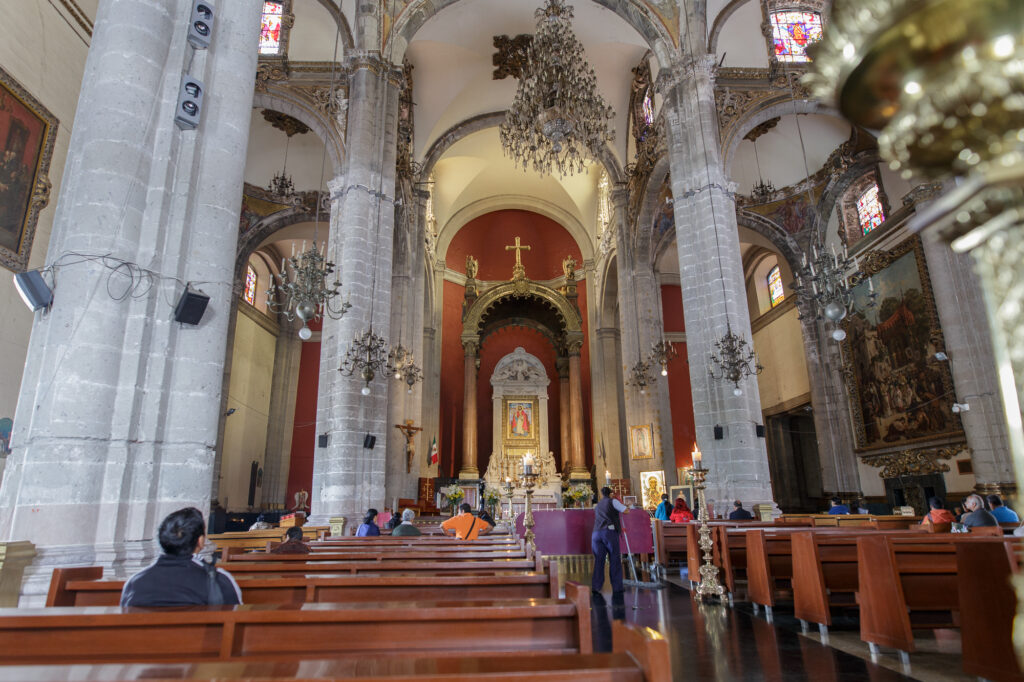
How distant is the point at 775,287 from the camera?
20.8 meters

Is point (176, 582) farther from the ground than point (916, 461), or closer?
closer

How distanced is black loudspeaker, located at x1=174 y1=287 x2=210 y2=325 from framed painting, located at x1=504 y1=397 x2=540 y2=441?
18989mm

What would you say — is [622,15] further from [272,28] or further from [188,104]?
[188,104]

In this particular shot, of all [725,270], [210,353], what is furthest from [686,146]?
[210,353]

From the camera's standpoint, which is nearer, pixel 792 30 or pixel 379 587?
pixel 379 587

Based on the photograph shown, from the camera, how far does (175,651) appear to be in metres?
1.86

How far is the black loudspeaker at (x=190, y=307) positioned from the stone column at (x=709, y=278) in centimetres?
862

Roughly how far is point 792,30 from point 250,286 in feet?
61.9

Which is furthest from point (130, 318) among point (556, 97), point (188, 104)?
point (556, 97)

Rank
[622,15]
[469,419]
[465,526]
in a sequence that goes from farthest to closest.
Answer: [469,419]
[622,15]
[465,526]

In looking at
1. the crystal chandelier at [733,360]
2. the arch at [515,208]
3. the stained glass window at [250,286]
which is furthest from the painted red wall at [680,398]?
the stained glass window at [250,286]

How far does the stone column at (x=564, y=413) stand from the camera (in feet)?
75.0

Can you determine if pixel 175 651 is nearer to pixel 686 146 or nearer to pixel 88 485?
pixel 88 485

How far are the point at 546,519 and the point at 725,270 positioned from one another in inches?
233
